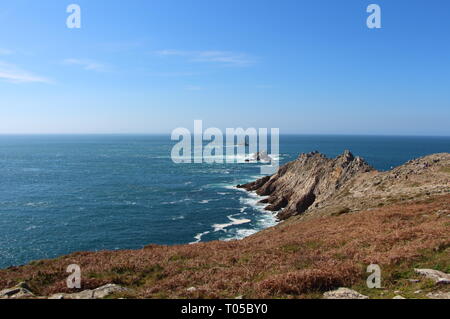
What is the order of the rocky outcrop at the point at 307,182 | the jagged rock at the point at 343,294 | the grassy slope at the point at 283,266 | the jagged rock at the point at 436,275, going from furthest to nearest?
the rocky outcrop at the point at 307,182 → the grassy slope at the point at 283,266 → the jagged rock at the point at 436,275 → the jagged rock at the point at 343,294

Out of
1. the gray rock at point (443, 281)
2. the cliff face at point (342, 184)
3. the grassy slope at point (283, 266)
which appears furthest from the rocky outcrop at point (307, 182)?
the gray rock at point (443, 281)

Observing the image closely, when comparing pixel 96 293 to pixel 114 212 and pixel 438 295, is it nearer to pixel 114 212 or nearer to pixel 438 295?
pixel 438 295

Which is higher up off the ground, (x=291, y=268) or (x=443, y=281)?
(x=443, y=281)

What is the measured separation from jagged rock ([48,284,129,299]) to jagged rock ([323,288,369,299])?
8.93 metres

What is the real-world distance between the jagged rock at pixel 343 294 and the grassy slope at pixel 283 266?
547 mm

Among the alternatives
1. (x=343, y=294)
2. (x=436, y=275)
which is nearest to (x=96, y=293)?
(x=343, y=294)

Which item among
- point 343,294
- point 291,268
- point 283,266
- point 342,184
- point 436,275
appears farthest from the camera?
point 342,184

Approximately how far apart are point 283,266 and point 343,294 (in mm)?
4447

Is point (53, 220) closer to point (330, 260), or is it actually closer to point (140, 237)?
point (140, 237)

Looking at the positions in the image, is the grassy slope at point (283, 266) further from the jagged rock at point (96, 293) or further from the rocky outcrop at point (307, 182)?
the rocky outcrop at point (307, 182)

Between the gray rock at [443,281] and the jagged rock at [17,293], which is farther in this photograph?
the jagged rock at [17,293]

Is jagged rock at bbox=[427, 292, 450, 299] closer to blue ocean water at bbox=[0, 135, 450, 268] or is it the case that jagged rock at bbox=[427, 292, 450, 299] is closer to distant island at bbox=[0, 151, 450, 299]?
distant island at bbox=[0, 151, 450, 299]

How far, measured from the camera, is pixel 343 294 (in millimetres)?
12312

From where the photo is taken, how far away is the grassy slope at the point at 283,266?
13.3 metres
